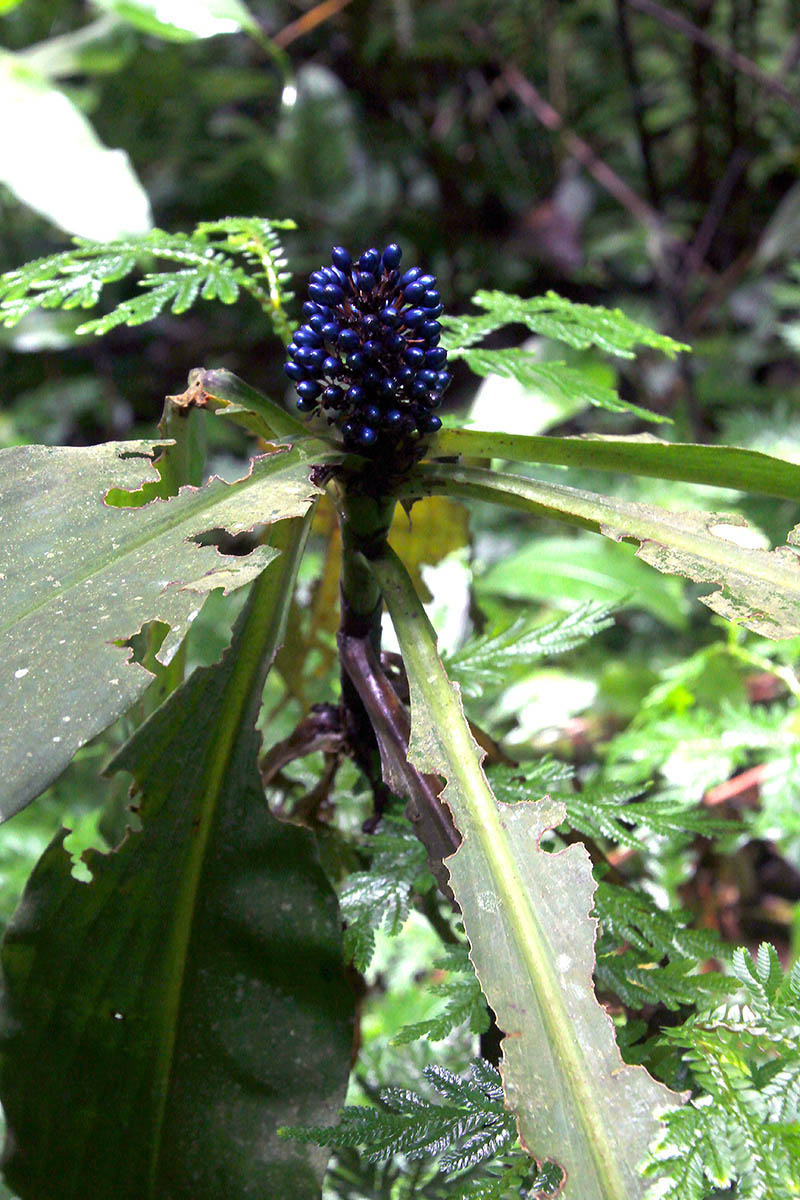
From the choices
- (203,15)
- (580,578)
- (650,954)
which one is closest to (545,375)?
(650,954)

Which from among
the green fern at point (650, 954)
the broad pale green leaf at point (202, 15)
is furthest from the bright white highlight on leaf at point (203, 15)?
the green fern at point (650, 954)

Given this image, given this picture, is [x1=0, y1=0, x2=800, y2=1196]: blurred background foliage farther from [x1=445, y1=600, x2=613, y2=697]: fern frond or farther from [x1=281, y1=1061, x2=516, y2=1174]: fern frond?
[x1=281, y1=1061, x2=516, y2=1174]: fern frond

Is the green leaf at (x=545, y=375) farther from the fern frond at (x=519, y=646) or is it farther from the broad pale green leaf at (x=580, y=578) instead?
the broad pale green leaf at (x=580, y=578)

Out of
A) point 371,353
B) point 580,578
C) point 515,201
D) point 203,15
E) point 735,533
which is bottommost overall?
point 580,578

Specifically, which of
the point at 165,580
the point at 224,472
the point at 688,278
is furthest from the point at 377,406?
the point at 688,278

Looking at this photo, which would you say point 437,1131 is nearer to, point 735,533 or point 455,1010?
point 455,1010

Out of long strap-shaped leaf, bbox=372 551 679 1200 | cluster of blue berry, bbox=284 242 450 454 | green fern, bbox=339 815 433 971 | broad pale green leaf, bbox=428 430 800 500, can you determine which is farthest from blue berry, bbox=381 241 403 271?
green fern, bbox=339 815 433 971

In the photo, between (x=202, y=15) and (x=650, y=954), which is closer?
(x=650, y=954)

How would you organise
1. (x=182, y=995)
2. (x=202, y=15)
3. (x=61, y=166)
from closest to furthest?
(x=182, y=995) → (x=202, y=15) → (x=61, y=166)
